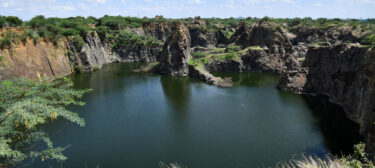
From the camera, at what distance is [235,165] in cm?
2989

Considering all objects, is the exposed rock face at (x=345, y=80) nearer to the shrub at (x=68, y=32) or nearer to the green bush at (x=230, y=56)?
the green bush at (x=230, y=56)

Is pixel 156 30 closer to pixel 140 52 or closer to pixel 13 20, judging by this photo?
pixel 140 52

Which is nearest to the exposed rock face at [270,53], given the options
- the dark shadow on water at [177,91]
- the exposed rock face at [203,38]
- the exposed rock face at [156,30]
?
the dark shadow on water at [177,91]

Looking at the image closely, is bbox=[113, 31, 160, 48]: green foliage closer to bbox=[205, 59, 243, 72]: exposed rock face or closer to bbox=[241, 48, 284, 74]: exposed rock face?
bbox=[205, 59, 243, 72]: exposed rock face

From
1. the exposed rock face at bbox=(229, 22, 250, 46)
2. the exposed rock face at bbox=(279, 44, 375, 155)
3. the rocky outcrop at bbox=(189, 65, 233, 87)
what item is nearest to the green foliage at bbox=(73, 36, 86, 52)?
the rocky outcrop at bbox=(189, 65, 233, 87)

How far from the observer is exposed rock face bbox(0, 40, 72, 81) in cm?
6272

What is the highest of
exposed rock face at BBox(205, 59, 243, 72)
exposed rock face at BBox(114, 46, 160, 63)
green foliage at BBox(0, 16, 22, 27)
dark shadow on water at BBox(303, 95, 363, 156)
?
green foliage at BBox(0, 16, 22, 27)


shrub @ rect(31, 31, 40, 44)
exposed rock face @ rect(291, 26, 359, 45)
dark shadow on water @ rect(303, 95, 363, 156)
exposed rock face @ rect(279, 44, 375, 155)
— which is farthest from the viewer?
exposed rock face @ rect(291, 26, 359, 45)

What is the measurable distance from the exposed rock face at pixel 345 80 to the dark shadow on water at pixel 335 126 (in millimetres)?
1388

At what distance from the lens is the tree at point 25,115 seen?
15.0 meters

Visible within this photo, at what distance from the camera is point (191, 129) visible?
40.3 meters

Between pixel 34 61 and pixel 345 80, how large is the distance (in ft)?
245

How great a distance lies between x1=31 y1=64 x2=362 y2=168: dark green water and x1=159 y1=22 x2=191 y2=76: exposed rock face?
2028 cm

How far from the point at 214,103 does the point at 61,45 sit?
57.5 m
